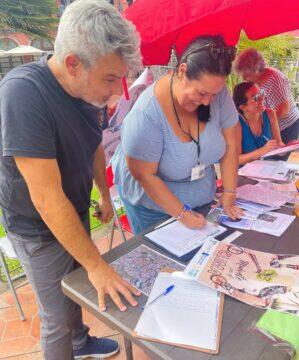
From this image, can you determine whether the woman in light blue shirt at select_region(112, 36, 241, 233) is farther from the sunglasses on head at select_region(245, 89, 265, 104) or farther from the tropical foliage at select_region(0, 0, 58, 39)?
the tropical foliage at select_region(0, 0, 58, 39)

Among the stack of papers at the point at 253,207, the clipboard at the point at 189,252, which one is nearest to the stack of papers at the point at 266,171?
the stack of papers at the point at 253,207

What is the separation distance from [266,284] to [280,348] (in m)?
0.25

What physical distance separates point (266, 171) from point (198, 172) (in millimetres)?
833

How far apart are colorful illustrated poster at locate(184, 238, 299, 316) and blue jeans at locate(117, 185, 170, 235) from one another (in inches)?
17.5

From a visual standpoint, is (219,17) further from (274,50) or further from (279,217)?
(274,50)

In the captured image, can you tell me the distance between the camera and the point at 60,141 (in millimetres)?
1213

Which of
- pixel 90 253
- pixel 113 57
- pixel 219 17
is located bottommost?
pixel 90 253

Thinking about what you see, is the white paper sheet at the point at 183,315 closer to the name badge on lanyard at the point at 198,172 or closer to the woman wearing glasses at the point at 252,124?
the name badge on lanyard at the point at 198,172

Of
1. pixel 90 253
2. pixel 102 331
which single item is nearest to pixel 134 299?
pixel 90 253

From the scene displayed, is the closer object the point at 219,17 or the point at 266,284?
the point at 266,284

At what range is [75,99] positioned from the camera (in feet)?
4.12

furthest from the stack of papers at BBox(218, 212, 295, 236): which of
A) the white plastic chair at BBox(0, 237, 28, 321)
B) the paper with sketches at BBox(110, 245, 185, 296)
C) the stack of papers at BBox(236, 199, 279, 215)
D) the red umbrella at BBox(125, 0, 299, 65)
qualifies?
the white plastic chair at BBox(0, 237, 28, 321)

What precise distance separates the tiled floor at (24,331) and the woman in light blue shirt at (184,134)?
933 mm

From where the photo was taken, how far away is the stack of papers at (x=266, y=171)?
2146 mm
